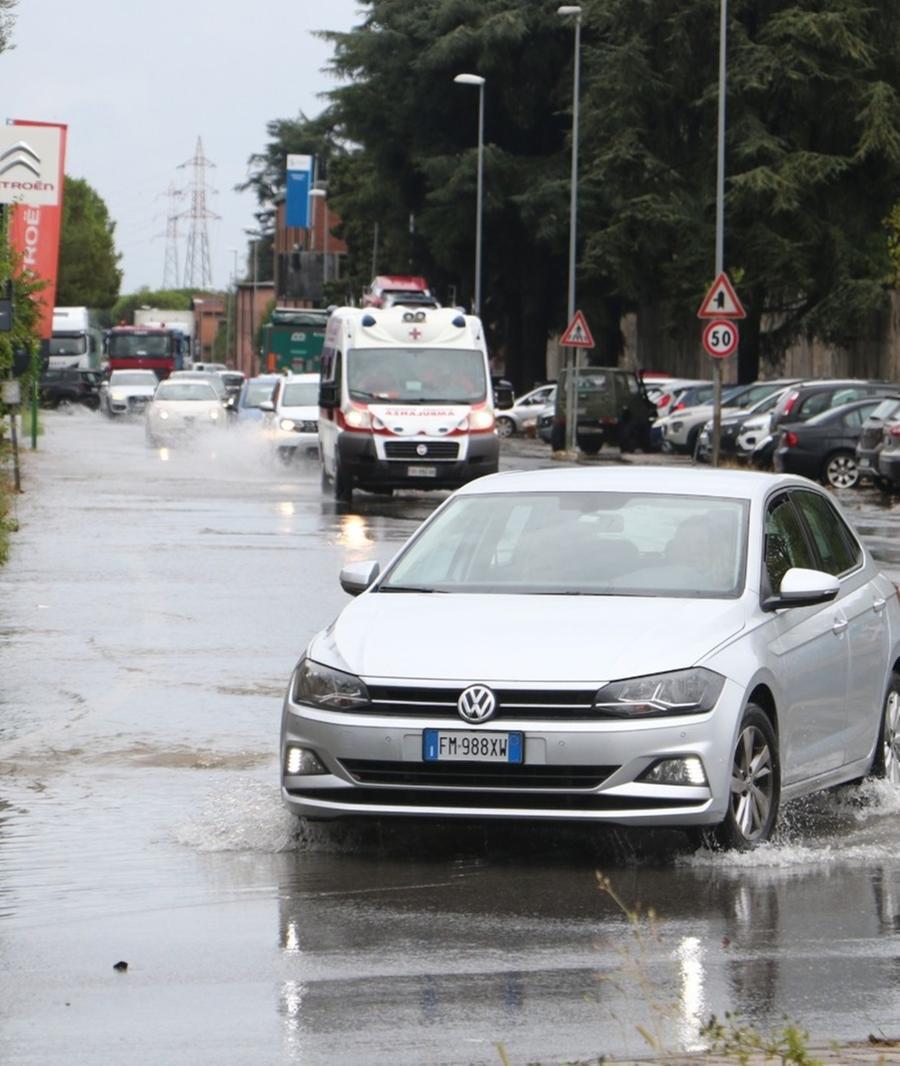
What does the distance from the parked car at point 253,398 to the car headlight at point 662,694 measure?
40.5 m

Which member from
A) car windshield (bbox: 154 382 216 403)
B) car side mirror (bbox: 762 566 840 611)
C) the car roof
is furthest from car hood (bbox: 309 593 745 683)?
car windshield (bbox: 154 382 216 403)

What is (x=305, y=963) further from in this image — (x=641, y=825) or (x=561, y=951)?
(x=641, y=825)

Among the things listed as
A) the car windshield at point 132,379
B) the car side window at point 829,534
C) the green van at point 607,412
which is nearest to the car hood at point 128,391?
the car windshield at point 132,379

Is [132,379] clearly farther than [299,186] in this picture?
No

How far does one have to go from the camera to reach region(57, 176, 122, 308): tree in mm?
147000

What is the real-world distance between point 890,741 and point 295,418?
101 feet

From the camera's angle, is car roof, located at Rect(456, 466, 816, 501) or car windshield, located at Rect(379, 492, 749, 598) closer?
car windshield, located at Rect(379, 492, 749, 598)

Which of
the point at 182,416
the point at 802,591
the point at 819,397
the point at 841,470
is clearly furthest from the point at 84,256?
the point at 802,591

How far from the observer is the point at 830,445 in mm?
36062

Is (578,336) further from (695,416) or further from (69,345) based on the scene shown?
(69,345)

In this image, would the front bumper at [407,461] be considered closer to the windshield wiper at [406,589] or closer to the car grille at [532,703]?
the windshield wiper at [406,589]

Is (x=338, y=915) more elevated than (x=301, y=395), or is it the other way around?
(x=301, y=395)

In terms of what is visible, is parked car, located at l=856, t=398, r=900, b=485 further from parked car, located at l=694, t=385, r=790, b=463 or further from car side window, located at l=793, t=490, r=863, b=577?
car side window, located at l=793, t=490, r=863, b=577

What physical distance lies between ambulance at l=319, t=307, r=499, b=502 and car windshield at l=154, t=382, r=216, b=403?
18259 mm
